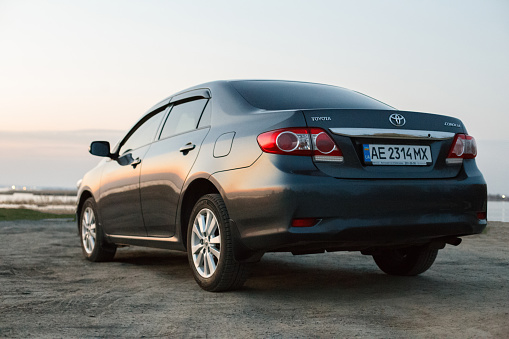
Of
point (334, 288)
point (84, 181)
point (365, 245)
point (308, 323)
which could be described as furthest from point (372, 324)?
point (84, 181)

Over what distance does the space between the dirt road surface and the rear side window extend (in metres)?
1.36

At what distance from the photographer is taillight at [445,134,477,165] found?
4.38 m

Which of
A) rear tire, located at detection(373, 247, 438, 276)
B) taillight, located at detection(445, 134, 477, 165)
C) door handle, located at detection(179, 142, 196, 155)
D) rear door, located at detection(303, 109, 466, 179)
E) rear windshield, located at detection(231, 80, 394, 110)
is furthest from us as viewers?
rear tire, located at detection(373, 247, 438, 276)

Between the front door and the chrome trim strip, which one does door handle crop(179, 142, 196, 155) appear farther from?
the chrome trim strip

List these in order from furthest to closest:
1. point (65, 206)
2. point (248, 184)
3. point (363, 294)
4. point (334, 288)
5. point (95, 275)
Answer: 1. point (65, 206)
2. point (95, 275)
3. point (334, 288)
4. point (363, 294)
5. point (248, 184)

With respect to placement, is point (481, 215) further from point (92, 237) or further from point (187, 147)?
point (92, 237)

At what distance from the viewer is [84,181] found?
24.6 ft

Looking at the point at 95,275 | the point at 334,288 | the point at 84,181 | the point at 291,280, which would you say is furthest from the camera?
the point at 84,181

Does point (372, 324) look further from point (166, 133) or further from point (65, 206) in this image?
point (65, 206)

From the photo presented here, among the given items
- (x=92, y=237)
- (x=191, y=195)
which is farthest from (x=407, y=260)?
(x=92, y=237)

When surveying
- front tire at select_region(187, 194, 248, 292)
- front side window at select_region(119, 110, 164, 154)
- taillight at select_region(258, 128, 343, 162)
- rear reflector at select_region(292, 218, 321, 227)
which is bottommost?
front tire at select_region(187, 194, 248, 292)

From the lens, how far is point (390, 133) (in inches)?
163

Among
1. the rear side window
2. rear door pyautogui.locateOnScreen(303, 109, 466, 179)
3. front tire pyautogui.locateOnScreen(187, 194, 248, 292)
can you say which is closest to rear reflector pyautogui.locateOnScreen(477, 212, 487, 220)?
rear door pyautogui.locateOnScreen(303, 109, 466, 179)

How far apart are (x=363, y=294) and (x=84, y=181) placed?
13.7ft
